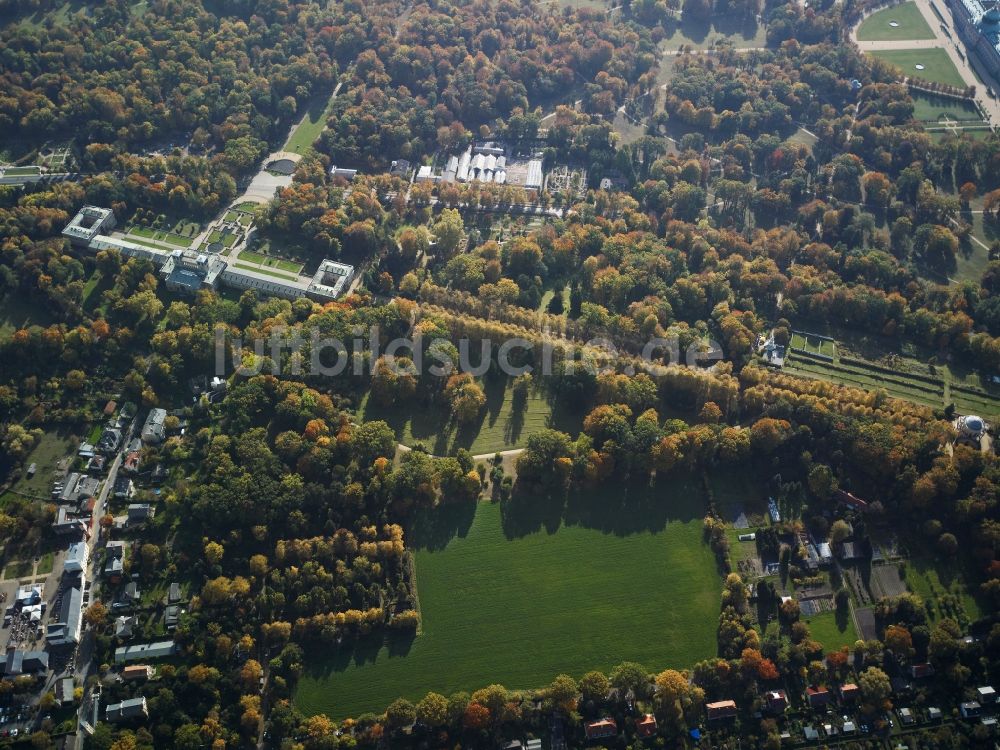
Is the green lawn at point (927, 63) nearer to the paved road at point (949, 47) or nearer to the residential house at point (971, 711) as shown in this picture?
the paved road at point (949, 47)

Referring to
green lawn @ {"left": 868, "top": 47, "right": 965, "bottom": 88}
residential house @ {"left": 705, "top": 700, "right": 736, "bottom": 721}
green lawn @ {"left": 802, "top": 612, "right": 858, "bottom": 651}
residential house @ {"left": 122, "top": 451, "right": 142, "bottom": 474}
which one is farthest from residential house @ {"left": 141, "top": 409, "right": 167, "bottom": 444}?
green lawn @ {"left": 868, "top": 47, "right": 965, "bottom": 88}

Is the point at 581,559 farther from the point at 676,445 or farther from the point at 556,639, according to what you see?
the point at 676,445

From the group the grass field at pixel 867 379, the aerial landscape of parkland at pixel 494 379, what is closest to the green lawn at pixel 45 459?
the aerial landscape of parkland at pixel 494 379

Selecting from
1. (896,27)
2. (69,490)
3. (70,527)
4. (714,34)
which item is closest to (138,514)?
(70,527)

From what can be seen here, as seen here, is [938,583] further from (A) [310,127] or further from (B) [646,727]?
(A) [310,127]

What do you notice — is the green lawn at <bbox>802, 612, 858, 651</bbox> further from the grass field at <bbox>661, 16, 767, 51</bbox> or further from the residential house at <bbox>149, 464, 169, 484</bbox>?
the grass field at <bbox>661, 16, 767, 51</bbox>

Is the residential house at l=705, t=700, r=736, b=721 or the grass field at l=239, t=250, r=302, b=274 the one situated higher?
the grass field at l=239, t=250, r=302, b=274

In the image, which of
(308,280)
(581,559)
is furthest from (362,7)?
(581,559)
